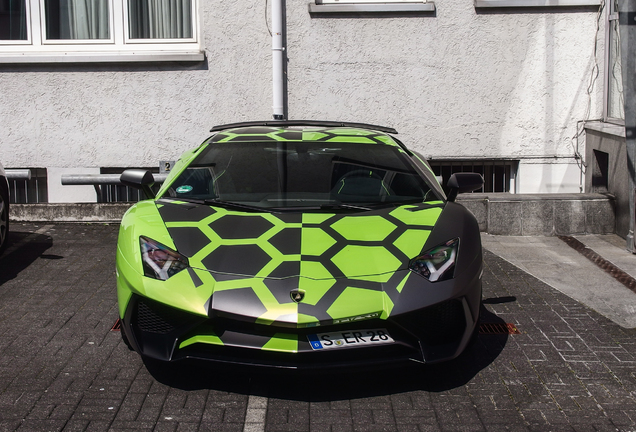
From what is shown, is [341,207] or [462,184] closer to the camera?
[341,207]

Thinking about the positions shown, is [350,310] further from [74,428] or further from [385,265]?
[74,428]

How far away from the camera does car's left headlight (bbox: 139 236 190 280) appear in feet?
12.9

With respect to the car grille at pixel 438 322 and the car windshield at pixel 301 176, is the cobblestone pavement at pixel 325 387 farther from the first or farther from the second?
the car windshield at pixel 301 176

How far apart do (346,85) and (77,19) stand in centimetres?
347

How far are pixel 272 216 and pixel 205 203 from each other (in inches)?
20.1

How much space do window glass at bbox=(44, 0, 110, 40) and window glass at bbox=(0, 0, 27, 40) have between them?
1.06 feet

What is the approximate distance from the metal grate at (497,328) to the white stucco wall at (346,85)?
13.7 feet

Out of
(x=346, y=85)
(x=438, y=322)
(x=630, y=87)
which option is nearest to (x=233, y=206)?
(x=438, y=322)

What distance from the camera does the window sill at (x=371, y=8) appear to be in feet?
28.6

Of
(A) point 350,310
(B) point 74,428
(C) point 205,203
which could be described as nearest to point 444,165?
(C) point 205,203

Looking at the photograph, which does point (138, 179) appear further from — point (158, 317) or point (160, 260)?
point (158, 317)

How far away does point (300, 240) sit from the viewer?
4.08m

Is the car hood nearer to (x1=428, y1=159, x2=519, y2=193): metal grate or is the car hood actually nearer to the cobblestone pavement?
the cobblestone pavement

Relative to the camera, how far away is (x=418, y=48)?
8844 mm
